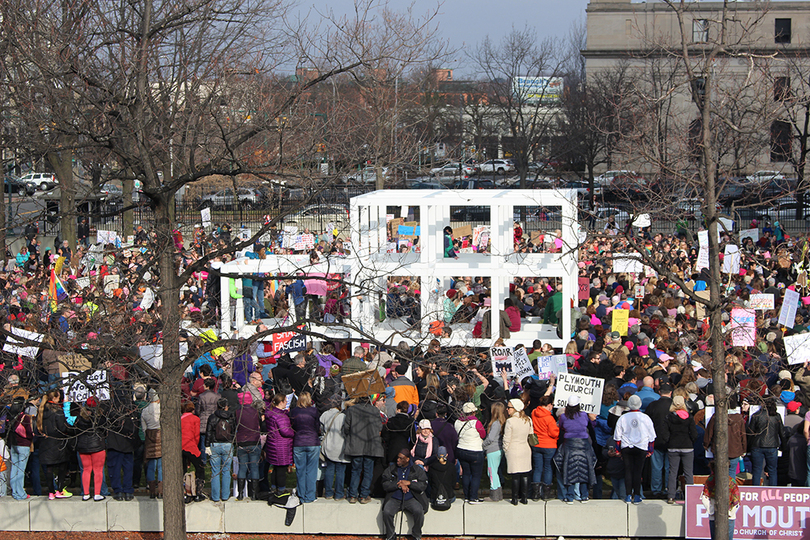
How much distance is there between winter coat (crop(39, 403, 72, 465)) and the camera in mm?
10680

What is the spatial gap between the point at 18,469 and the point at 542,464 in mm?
6565

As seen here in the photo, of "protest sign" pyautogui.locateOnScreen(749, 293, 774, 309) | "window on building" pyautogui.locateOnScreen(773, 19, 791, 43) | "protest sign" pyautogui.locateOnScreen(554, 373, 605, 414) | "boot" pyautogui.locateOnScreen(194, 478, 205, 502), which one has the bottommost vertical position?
"boot" pyautogui.locateOnScreen(194, 478, 205, 502)

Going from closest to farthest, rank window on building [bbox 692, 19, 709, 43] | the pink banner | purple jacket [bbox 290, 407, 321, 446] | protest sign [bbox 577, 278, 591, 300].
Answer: the pink banner
purple jacket [bbox 290, 407, 321, 446]
window on building [bbox 692, 19, 709, 43]
protest sign [bbox 577, 278, 591, 300]

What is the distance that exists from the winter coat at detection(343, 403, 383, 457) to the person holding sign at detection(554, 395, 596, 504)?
7.35 feet

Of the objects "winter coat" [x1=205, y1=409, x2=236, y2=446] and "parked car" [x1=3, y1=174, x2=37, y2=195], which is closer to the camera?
"winter coat" [x1=205, y1=409, x2=236, y2=446]

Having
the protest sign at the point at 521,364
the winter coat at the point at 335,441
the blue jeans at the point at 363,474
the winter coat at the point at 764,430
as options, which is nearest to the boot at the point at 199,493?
the winter coat at the point at 335,441

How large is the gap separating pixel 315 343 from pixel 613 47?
4282cm

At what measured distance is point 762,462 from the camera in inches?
423

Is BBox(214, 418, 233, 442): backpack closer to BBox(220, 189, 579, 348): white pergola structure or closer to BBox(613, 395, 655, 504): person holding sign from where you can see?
BBox(613, 395, 655, 504): person holding sign

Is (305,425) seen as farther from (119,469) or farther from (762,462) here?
(762,462)

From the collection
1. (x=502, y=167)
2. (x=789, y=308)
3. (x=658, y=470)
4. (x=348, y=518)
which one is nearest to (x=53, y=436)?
(x=348, y=518)

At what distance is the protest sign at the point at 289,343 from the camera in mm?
13320

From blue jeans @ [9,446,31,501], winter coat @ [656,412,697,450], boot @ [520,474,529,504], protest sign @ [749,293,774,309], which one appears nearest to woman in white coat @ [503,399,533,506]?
boot @ [520,474,529,504]

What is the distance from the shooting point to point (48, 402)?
35.6 feet
